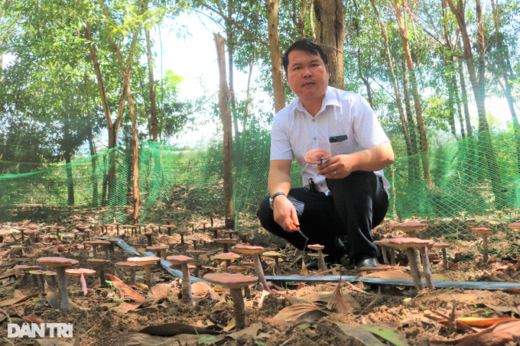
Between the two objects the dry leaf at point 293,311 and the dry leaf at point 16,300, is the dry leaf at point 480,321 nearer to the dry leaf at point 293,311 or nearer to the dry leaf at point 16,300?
the dry leaf at point 293,311

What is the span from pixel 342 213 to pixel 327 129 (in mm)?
621

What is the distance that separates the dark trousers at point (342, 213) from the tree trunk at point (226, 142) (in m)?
1.87

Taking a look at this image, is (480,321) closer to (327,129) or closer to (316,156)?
(316,156)

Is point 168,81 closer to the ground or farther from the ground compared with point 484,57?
farther from the ground

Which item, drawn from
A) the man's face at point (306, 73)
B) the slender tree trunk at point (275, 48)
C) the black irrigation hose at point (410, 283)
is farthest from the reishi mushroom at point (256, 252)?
the slender tree trunk at point (275, 48)

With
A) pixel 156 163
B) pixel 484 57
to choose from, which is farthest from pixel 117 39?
pixel 484 57

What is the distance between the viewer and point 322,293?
5.05 ft

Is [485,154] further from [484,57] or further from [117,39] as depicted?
[117,39]

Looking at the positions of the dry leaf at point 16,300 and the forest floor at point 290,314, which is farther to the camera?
the dry leaf at point 16,300

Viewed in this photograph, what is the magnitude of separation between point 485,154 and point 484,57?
0.85m

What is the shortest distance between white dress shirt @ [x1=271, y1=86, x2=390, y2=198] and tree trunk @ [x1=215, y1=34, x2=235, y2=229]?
6.09 feet

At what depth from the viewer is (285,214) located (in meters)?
2.01

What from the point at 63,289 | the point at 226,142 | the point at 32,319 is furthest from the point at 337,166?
the point at 226,142

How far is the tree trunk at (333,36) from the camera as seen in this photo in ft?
11.2
